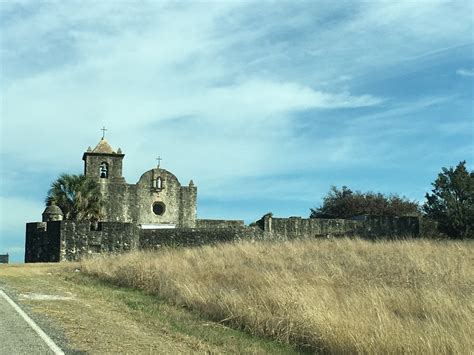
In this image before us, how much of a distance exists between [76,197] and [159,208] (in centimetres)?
1909

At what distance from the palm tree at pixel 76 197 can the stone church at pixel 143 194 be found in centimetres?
1539

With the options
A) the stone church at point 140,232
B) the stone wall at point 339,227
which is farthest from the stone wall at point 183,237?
the stone wall at point 339,227

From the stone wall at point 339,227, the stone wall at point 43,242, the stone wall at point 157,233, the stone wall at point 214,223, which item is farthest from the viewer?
the stone wall at point 214,223

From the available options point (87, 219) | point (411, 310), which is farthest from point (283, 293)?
point (87, 219)

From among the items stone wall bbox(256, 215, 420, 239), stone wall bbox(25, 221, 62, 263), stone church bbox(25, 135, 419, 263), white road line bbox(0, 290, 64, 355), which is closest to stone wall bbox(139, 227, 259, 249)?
stone church bbox(25, 135, 419, 263)

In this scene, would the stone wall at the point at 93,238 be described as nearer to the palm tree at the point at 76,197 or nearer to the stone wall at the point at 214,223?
the palm tree at the point at 76,197

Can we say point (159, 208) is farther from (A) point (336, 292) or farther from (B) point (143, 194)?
(A) point (336, 292)

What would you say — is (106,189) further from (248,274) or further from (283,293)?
(283,293)

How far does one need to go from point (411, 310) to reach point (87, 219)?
3213 centimetres

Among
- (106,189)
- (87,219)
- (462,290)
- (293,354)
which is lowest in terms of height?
(293,354)

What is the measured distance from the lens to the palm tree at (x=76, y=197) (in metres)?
40.0

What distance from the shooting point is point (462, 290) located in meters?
12.7

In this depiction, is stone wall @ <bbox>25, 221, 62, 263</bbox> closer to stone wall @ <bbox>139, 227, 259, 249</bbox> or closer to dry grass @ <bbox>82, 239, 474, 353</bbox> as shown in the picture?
stone wall @ <bbox>139, 227, 259, 249</bbox>

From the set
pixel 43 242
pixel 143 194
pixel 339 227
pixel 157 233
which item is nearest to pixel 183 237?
pixel 157 233
